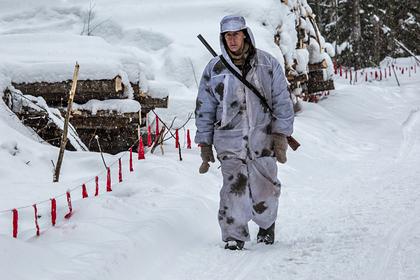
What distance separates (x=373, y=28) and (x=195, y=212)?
3063cm

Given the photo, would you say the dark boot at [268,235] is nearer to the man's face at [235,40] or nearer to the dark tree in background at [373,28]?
the man's face at [235,40]

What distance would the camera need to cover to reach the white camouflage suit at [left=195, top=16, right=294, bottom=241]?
520cm

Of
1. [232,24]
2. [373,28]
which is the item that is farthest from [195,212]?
[373,28]

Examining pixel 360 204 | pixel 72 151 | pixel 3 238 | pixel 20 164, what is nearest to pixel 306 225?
pixel 360 204

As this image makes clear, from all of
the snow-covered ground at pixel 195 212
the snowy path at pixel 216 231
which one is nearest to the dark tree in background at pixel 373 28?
the snow-covered ground at pixel 195 212

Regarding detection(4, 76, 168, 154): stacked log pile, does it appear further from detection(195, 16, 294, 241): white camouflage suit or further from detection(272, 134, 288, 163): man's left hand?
detection(272, 134, 288, 163): man's left hand

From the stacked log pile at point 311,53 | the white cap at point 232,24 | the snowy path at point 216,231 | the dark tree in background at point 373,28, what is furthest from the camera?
the dark tree in background at point 373,28

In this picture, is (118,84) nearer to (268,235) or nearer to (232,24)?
(232,24)

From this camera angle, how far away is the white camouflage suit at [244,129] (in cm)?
520

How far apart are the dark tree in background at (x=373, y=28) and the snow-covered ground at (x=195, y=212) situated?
20713mm

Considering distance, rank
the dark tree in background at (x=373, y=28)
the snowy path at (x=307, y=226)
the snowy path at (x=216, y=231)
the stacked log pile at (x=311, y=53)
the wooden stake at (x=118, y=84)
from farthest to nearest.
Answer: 1. the dark tree in background at (x=373, y=28)
2. the stacked log pile at (x=311, y=53)
3. the wooden stake at (x=118, y=84)
4. the snowy path at (x=307, y=226)
5. the snowy path at (x=216, y=231)

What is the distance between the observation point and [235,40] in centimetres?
512

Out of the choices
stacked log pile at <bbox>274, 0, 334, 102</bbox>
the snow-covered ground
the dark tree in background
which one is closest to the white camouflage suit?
the snow-covered ground

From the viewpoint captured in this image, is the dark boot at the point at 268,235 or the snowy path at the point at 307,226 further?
the dark boot at the point at 268,235
